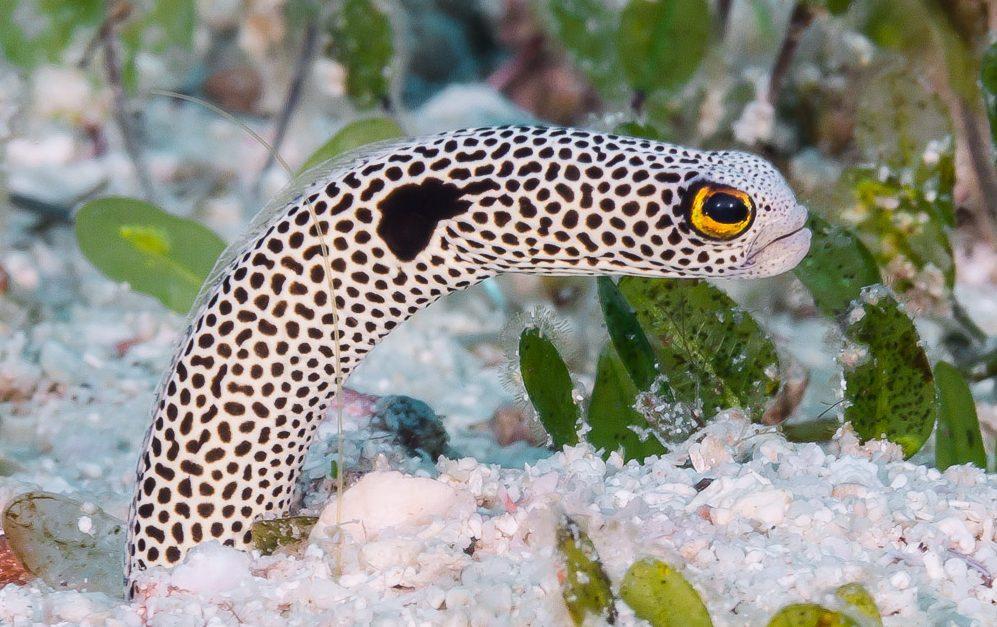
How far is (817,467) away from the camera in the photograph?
2.49 m

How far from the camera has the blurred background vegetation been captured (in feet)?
9.68

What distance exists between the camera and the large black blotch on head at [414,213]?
2166 millimetres

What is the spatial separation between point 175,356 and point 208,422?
20 centimetres

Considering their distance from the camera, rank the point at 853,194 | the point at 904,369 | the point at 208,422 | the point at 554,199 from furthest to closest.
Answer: the point at 853,194
the point at 904,369
the point at 208,422
the point at 554,199

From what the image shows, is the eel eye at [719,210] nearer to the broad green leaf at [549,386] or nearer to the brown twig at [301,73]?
the broad green leaf at [549,386]

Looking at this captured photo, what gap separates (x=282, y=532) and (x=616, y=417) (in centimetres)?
105

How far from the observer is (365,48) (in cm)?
506

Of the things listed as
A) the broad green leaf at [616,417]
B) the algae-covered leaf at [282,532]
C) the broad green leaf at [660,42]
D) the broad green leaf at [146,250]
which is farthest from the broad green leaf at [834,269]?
the broad green leaf at [146,250]

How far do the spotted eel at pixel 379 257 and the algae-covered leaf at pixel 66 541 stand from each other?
241 millimetres

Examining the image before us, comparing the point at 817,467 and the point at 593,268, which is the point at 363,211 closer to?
the point at 593,268

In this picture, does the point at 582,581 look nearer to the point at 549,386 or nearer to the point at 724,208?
the point at 724,208

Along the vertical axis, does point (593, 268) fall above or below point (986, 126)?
above

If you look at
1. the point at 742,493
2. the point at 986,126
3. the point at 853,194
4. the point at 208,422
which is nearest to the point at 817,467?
the point at 742,493

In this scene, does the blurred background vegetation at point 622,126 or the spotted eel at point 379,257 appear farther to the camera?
the blurred background vegetation at point 622,126
